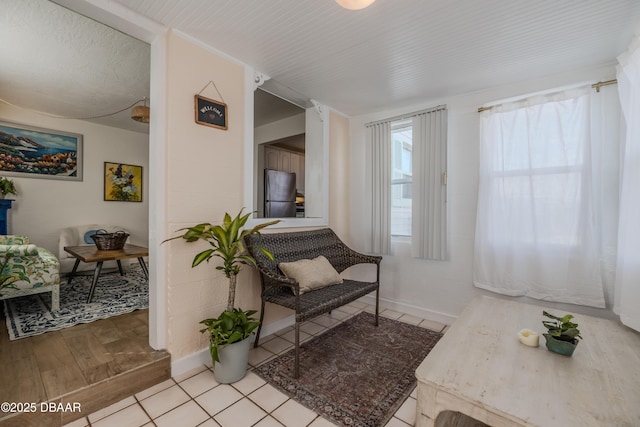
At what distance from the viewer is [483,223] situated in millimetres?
2641

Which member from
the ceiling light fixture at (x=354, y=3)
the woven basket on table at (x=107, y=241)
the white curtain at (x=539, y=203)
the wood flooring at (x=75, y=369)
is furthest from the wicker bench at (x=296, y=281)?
the woven basket on table at (x=107, y=241)

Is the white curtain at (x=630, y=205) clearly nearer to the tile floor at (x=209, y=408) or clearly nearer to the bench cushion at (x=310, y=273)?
the tile floor at (x=209, y=408)

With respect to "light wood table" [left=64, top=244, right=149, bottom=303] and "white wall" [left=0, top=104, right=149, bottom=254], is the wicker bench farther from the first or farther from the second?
"white wall" [left=0, top=104, right=149, bottom=254]

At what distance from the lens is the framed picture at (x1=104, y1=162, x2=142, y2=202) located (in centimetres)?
459

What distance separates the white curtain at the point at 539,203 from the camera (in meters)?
2.18

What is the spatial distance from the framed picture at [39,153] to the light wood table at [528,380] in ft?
17.8

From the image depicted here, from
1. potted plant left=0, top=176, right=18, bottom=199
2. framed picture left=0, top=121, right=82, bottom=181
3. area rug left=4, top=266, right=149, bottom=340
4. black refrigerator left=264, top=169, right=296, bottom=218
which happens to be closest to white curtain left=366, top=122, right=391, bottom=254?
black refrigerator left=264, top=169, right=296, bottom=218

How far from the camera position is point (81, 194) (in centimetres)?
431

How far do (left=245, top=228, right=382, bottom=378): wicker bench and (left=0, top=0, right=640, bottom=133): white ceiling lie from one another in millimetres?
1538

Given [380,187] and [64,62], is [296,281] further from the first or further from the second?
[64,62]

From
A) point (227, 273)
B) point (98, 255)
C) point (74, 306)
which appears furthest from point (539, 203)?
point (74, 306)

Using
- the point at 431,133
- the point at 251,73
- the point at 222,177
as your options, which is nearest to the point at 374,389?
the point at 222,177

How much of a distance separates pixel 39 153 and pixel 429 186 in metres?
5.40

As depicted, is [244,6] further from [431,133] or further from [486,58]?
[431,133]
